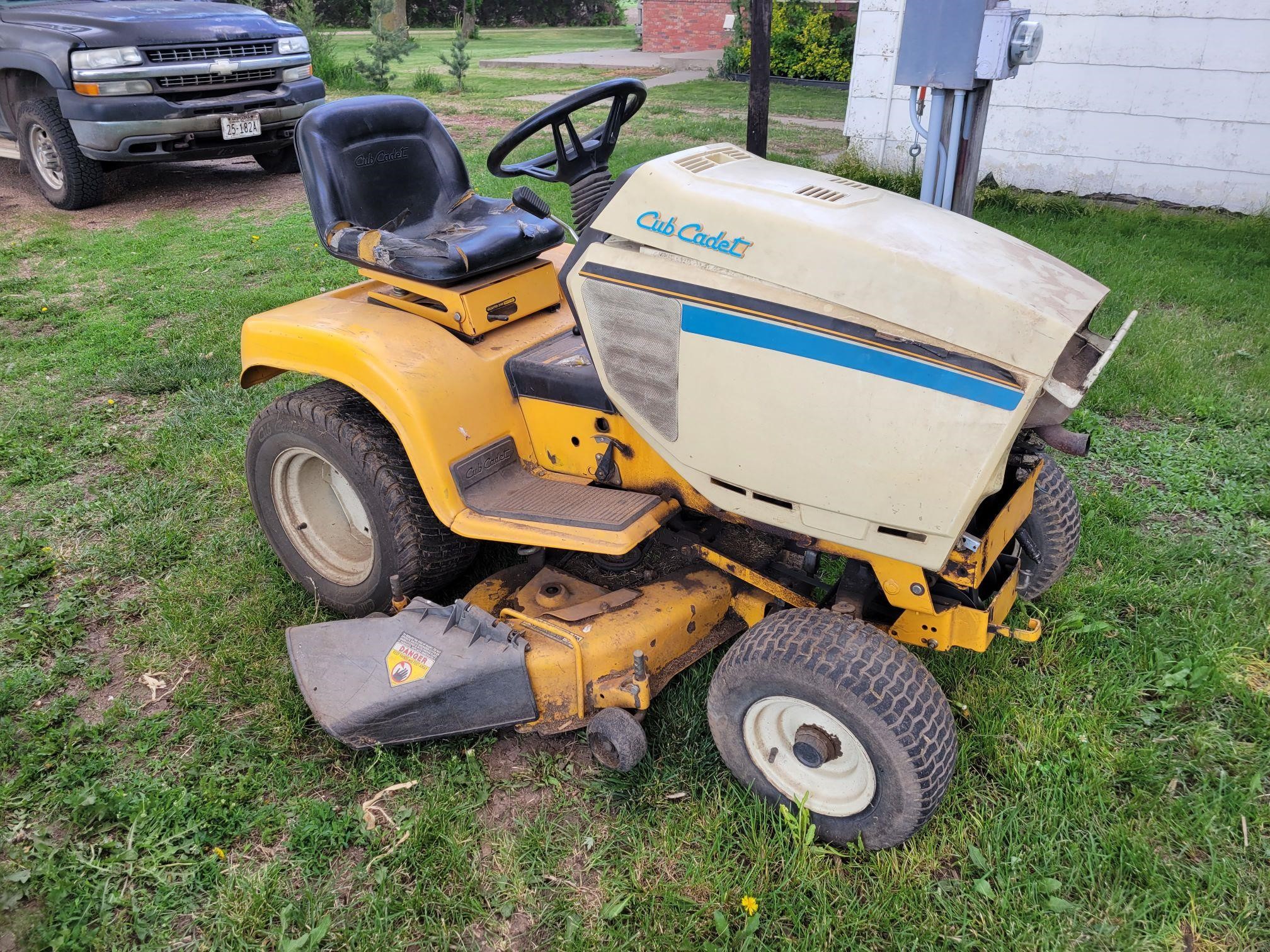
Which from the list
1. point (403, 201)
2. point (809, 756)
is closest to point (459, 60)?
point (403, 201)

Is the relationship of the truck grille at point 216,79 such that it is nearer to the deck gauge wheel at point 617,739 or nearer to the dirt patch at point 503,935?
the deck gauge wheel at point 617,739

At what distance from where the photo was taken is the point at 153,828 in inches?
90.4

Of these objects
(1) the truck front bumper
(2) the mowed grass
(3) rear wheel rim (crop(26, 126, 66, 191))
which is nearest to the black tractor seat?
(2) the mowed grass

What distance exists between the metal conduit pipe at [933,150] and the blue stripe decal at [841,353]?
1.55 m

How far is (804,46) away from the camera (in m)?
14.9

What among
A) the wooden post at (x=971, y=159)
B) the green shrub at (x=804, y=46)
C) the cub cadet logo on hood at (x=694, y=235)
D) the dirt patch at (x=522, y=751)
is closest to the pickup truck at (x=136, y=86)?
the wooden post at (x=971, y=159)

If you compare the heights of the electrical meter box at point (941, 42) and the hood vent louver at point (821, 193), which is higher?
the electrical meter box at point (941, 42)

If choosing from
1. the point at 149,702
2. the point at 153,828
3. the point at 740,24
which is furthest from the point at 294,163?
the point at 740,24

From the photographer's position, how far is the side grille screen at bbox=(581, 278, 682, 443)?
2176 millimetres

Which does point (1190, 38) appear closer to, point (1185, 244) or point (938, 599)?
point (1185, 244)

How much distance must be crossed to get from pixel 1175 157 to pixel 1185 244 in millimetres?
1194

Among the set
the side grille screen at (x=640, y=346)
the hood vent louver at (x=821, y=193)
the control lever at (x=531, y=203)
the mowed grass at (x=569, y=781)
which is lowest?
the mowed grass at (x=569, y=781)

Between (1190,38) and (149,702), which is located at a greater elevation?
(1190,38)

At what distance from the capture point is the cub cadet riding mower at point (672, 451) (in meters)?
1.95
